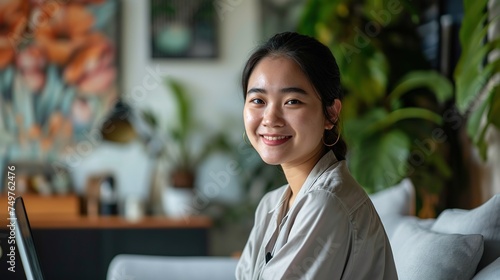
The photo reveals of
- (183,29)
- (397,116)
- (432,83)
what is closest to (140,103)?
(183,29)

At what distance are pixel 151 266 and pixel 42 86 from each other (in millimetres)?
2309

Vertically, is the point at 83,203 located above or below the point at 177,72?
below

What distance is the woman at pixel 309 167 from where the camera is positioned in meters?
1.40

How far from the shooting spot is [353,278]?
1.41 meters

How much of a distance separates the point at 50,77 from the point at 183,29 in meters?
0.86

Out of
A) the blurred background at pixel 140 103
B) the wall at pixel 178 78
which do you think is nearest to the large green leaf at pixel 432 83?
the blurred background at pixel 140 103

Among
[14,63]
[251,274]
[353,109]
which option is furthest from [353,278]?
[14,63]

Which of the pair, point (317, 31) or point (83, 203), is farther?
point (83, 203)

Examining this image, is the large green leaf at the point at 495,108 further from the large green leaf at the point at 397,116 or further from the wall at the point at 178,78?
the wall at the point at 178,78

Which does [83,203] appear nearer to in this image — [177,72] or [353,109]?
[177,72]

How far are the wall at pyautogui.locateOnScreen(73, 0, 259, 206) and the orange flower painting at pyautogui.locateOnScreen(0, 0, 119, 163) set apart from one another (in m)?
0.15

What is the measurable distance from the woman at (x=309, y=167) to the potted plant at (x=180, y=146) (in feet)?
8.59

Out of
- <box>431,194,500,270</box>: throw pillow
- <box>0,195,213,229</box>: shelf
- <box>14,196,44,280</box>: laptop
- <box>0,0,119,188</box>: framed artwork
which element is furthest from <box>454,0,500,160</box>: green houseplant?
<box>0,0,119,188</box>: framed artwork

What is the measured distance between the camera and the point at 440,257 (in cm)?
174
